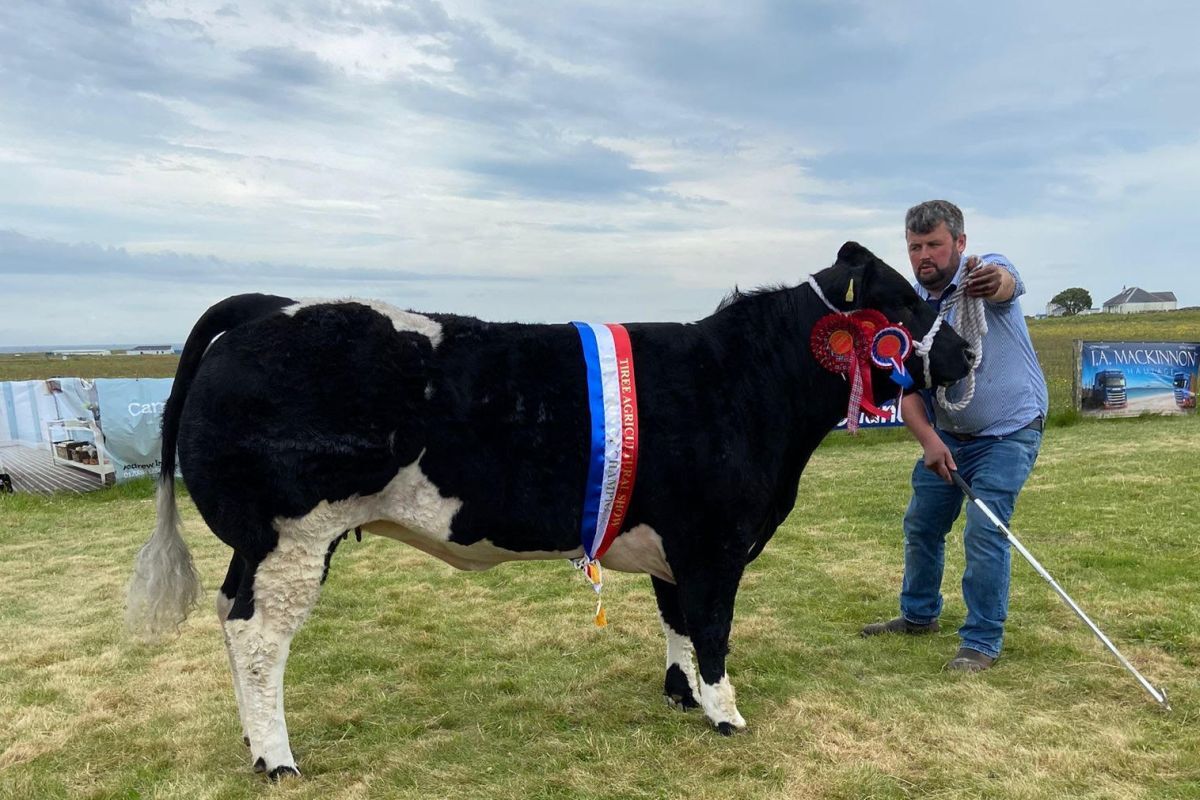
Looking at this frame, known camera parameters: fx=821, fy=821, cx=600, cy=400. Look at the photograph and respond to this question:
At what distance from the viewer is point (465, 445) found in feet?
11.2

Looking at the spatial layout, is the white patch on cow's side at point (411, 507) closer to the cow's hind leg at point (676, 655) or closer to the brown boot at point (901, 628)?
the cow's hind leg at point (676, 655)

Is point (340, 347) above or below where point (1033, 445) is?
above

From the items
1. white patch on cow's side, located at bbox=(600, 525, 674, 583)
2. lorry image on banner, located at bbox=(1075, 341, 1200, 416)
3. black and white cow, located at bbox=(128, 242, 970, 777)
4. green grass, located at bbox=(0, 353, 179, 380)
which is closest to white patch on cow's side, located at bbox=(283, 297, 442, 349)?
black and white cow, located at bbox=(128, 242, 970, 777)

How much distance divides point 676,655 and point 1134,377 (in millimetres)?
16007

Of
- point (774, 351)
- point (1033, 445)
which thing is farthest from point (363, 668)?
point (1033, 445)

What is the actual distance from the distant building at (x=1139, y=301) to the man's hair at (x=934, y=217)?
109555 mm

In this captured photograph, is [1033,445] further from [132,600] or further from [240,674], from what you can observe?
[132,600]

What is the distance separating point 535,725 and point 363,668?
1.33 m

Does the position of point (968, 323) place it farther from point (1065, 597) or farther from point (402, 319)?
point (402, 319)

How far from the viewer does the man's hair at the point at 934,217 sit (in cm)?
434

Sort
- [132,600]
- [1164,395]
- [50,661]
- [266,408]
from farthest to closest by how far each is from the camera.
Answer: [1164,395], [50,661], [132,600], [266,408]

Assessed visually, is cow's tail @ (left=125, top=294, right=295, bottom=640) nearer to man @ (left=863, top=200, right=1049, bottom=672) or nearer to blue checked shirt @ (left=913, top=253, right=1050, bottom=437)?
man @ (left=863, top=200, right=1049, bottom=672)

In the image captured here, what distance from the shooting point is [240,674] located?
10.9 ft

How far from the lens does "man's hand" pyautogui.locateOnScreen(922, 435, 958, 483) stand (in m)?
4.38
